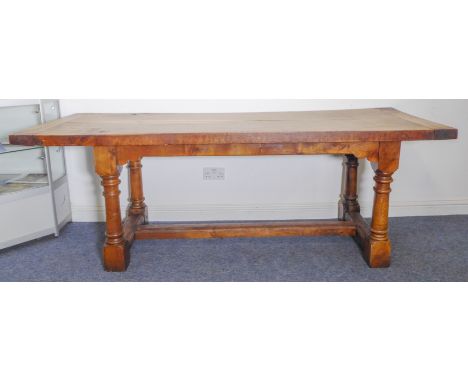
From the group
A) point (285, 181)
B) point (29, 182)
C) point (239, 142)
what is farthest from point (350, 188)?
point (29, 182)

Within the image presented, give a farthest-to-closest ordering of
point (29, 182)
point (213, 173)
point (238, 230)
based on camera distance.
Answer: point (213, 173) < point (29, 182) < point (238, 230)

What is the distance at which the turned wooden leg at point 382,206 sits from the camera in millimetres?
2275

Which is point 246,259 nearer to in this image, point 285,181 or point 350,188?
point 285,181

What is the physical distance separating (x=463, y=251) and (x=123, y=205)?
7.22 feet

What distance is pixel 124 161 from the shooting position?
229 cm

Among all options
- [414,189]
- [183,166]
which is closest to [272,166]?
[183,166]

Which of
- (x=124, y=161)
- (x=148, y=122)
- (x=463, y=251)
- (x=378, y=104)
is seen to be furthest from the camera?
(x=378, y=104)

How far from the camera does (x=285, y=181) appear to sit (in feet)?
10.5

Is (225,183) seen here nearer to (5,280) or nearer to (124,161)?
(124,161)

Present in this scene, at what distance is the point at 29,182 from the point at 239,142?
1542mm

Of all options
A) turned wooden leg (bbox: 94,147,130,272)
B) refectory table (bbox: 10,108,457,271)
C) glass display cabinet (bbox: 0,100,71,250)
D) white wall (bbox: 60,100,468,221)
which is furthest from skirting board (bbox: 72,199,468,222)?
turned wooden leg (bbox: 94,147,130,272)

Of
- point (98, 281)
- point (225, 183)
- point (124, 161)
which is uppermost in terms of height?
point (124, 161)

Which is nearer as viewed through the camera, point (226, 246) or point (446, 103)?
point (226, 246)

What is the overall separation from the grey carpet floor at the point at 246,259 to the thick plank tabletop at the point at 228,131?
727 millimetres
